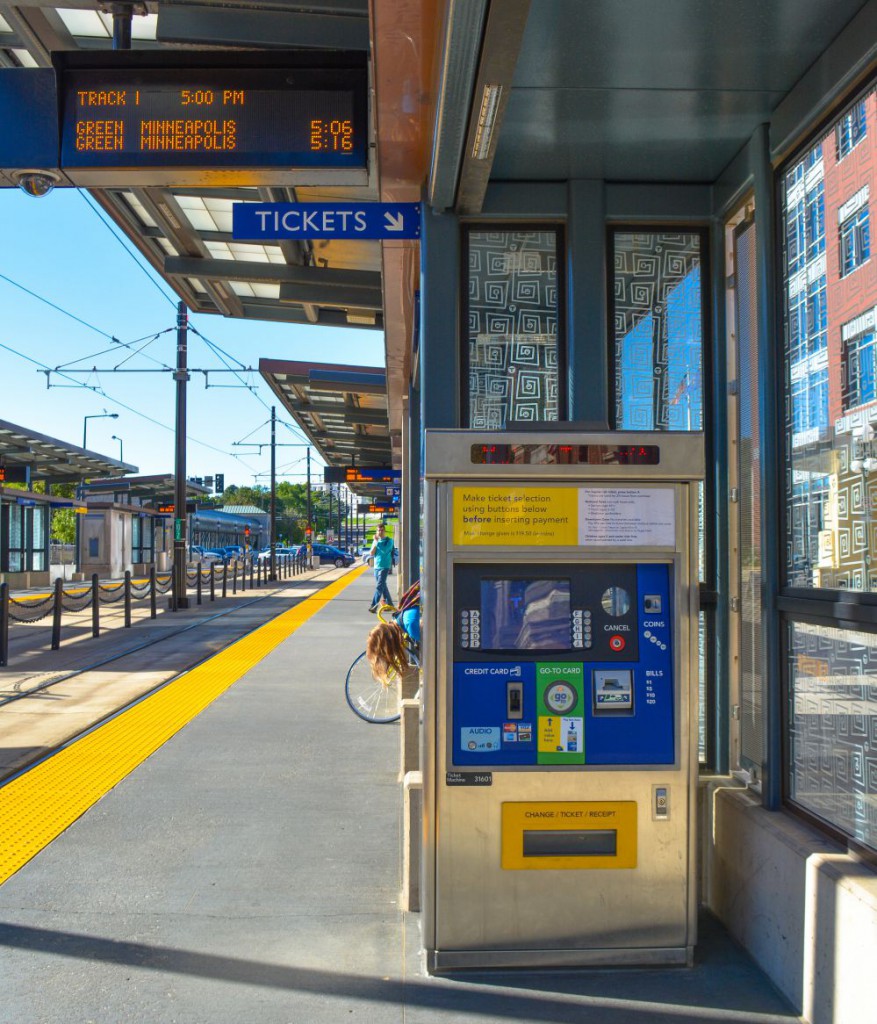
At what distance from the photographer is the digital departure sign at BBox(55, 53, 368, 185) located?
4961 mm

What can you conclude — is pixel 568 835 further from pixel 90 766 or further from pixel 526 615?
pixel 90 766

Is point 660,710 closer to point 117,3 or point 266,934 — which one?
point 266,934

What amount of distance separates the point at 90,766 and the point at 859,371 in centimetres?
596

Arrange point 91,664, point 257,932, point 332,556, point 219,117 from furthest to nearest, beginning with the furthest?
point 332,556 < point 91,664 < point 219,117 < point 257,932

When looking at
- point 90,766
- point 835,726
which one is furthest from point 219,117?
point 90,766

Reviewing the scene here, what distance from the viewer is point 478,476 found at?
395 cm

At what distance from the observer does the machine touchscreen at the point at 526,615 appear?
3961mm

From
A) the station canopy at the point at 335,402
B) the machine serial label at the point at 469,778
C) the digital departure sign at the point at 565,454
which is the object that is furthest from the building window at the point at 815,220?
the station canopy at the point at 335,402

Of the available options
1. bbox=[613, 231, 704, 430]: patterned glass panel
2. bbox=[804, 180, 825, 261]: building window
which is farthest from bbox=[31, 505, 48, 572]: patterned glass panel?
bbox=[804, 180, 825, 261]: building window

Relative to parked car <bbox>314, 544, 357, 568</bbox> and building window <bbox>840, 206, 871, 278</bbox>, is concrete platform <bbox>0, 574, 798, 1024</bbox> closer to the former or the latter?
building window <bbox>840, 206, 871, 278</bbox>

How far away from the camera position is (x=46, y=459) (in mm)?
38031

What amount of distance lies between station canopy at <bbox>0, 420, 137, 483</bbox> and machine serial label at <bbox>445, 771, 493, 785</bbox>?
2659cm

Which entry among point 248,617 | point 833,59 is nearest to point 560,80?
point 833,59

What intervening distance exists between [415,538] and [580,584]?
22.0ft
